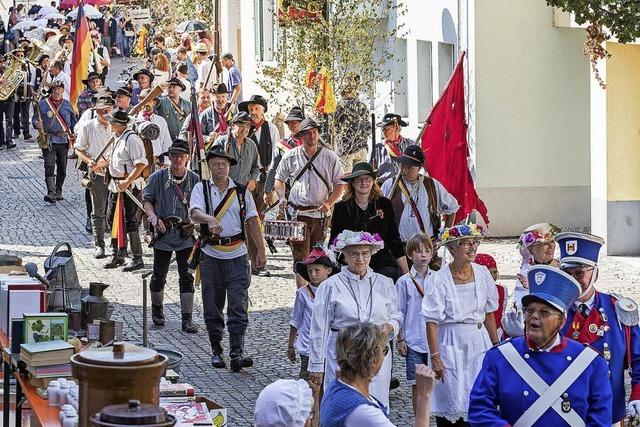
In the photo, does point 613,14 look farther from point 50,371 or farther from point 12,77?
point 12,77

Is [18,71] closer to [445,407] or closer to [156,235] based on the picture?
[156,235]

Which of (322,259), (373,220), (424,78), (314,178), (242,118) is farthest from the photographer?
(424,78)

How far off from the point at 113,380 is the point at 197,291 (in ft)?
39.3

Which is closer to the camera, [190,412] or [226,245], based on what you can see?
[190,412]

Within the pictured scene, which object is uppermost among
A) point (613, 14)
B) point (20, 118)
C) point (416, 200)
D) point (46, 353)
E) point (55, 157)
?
point (613, 14)

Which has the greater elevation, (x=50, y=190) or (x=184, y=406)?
(x=50, y=190)

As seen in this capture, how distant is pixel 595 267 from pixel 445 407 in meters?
1.75

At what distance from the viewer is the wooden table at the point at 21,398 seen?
306 inches

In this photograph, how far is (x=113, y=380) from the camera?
19.5 feet

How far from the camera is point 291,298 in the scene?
17203 millimetres

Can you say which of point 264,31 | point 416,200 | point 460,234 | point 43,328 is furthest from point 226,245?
point 264,31

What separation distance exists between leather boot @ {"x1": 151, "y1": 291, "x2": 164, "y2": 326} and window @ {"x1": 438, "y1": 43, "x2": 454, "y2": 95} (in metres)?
9.00

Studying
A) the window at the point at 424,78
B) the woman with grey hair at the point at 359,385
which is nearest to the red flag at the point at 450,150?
the woman with grey hair at the point at 359,385

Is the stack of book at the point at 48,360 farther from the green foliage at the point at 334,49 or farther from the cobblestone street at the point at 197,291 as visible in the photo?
the green foliage at the point at 334,49
